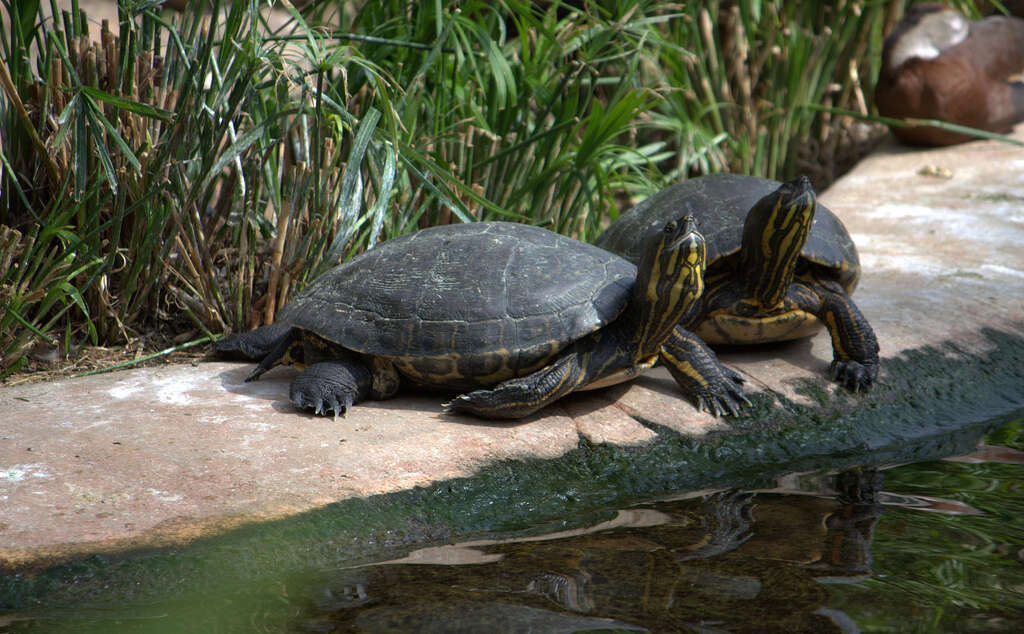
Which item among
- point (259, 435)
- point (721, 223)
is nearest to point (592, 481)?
point (259, 435)

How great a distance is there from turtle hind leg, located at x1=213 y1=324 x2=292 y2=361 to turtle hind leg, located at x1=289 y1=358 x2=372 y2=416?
0.45 meters

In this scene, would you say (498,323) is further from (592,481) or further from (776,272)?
(776,272)

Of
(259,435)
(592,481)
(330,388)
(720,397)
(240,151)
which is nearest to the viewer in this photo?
(259,435)

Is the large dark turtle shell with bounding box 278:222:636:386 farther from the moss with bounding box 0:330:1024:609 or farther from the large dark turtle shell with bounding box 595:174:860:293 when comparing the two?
the large dark turtle shell with bounding box 595:174:860:293

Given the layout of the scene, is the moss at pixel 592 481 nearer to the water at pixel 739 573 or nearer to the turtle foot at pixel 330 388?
the water at pixel 739 573

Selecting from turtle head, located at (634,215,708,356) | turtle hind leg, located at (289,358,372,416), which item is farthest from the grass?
turtle head, located at (634,215,708,356)

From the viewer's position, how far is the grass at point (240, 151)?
3430mm

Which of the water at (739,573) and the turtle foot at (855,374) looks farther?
the turtle foot at (855,374)

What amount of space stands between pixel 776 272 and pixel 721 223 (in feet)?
1.27

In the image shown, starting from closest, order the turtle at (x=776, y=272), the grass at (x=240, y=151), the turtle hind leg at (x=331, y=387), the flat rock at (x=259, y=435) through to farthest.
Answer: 1. the flat rock at (x=259, y=435)
2. the turtle hind leg at (x=331, y=387)
3. the grass at (x=240, y=151)
4. the turtle at (x=776, y=272)

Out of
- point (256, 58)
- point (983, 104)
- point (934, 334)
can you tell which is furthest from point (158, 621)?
point (983, 104)

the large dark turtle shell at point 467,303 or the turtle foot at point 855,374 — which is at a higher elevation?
the large dark turtle shell at point 467,303

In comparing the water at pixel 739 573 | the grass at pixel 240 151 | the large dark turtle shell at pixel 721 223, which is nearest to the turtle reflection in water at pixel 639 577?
the water at pixel 739 573

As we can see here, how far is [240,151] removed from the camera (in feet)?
11.3
